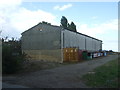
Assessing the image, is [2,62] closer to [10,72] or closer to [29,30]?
[10,72]

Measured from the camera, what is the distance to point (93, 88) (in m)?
10.6

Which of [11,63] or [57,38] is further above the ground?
[57,38]

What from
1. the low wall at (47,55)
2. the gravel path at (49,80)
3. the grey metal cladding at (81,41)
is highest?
the grey metal cladding at (81,41)

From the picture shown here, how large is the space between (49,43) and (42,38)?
183cm

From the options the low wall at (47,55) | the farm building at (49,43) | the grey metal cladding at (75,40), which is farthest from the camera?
the grey metal cladding at (75,40)

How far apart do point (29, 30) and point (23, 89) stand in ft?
83.2

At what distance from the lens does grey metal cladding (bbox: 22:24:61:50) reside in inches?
1207

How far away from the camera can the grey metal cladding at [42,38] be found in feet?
101

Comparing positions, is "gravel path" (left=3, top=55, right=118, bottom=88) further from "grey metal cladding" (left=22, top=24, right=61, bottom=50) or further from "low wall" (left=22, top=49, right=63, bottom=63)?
"grey metal cladding" (left=22, top=24, right=61, bottom=50)

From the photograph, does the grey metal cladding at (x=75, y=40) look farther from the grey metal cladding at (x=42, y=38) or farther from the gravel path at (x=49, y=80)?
the gravel path at (x=49, y=80)

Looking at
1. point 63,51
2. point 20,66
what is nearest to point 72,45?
point 63,51

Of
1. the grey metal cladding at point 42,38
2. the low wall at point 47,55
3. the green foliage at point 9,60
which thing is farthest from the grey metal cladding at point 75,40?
the green foliage at point 9,60

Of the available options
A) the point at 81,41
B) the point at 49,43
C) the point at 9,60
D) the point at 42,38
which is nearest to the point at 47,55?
the point at 49,43

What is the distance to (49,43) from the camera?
31.3 meters
